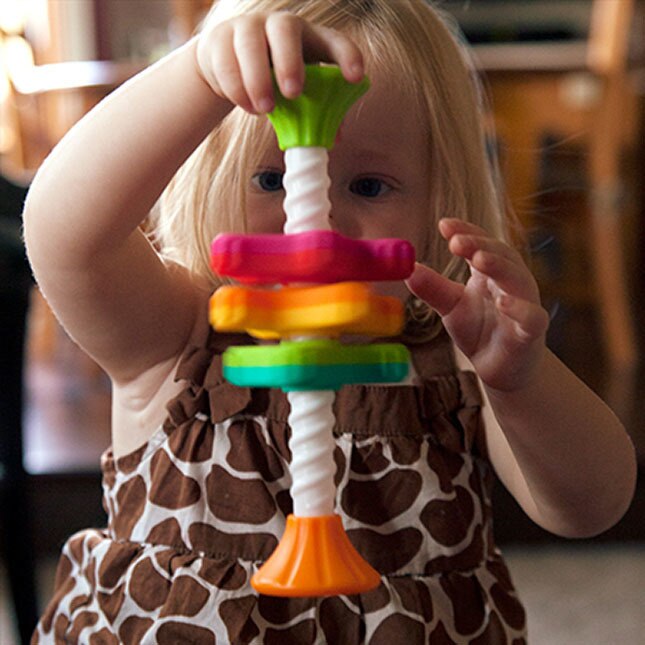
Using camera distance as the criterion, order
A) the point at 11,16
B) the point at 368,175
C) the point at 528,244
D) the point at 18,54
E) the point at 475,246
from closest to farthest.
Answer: the point at 475,246 → the point at 368,175 → the point at 528,244 → the point at 18,54 → the point at 11,16

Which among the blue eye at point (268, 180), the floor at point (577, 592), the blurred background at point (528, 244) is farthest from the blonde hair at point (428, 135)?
the floor at point (577, 592)

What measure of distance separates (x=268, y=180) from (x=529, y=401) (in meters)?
0.23

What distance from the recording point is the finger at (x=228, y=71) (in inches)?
16.9

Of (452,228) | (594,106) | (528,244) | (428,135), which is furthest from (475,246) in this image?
(594,106)

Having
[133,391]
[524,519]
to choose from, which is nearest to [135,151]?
[133,391]

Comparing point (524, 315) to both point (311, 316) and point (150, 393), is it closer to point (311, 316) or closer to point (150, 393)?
point (311, 316)

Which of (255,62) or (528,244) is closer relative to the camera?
(255,62)

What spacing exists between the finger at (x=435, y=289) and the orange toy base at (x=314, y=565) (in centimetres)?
16

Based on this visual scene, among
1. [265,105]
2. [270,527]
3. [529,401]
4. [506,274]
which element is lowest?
[270,527]

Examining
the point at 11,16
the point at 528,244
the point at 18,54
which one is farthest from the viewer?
the point at 11,16

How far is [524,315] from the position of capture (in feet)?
1.67

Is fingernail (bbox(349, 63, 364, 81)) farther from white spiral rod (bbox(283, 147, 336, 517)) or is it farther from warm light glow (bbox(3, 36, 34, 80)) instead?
warm light glow (bbox(3, 36, 34, 80))

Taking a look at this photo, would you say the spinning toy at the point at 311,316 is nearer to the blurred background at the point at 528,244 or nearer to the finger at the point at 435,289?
the finger at the point at 435,289

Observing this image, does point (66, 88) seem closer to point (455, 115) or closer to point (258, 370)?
point (455, 115)
